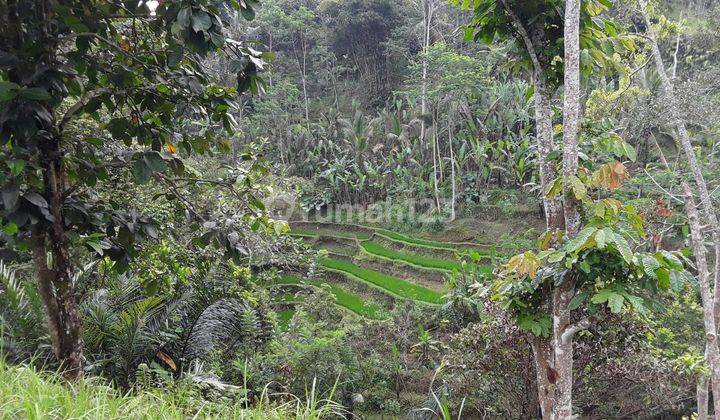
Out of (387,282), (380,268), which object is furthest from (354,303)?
(380,268)

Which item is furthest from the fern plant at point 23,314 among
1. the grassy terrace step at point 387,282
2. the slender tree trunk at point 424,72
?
the slender tree trunk at point 424,72

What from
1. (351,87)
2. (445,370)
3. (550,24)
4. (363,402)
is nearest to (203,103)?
(550,24)

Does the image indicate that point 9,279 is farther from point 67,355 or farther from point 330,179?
point 330,179

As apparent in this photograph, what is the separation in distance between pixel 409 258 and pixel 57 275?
11749 mm

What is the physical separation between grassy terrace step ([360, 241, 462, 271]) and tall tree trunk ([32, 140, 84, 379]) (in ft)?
33.5

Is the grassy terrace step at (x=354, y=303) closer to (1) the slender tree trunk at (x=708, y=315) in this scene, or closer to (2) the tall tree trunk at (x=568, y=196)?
(1) the slender tree trunk at (x=708, y=315)

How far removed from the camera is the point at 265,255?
6.98m

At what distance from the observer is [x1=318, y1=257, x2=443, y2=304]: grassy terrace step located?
36.2 feet

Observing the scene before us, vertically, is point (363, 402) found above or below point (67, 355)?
below

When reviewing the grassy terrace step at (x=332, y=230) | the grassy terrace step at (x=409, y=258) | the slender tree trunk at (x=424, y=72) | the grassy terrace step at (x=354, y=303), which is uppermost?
the slender tree trunk at (x=424, y=72)

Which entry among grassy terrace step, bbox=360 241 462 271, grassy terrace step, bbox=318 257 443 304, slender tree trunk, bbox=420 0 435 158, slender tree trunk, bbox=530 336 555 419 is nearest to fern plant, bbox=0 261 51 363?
slender tree trunk, bbox=530 336 555 419

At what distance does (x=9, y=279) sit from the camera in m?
3.38

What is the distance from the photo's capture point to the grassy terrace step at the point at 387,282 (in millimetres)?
11047

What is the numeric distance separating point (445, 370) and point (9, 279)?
4.91 m
